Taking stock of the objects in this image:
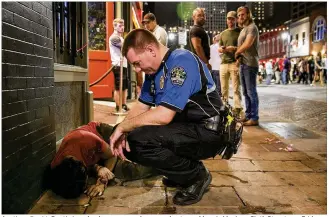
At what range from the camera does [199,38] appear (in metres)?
6.62

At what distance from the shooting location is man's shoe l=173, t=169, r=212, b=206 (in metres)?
2.83

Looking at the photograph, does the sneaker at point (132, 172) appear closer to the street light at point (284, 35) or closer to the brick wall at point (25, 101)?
the brick wall at point (25, 101)

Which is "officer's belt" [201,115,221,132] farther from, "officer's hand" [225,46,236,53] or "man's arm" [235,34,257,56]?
"officer's hand" [225,46,236,53]

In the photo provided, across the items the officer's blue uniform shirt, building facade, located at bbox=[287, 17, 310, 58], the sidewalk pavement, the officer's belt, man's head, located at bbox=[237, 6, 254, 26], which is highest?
building facade, located at bbox=[287, 17, 310, 58]

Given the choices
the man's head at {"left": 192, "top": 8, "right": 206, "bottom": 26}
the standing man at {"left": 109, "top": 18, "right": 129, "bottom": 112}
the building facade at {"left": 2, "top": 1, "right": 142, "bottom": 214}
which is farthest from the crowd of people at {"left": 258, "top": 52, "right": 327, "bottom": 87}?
the building facade at {"left": 2, "top": 1, "right": 142, "bottom": 214}

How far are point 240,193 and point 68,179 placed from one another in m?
1.47

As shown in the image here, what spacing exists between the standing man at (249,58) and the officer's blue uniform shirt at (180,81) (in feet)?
Answer: 11.7

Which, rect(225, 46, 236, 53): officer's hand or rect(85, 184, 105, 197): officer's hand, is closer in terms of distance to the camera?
rect(85, 184, 105, 197): officer's hand

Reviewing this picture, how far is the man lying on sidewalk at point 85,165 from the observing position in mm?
2902

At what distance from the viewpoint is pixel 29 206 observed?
269 centimetres

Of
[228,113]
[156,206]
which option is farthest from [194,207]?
[228,113]

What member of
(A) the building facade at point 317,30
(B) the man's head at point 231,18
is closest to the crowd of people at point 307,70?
(B) the man's head at point 231,18

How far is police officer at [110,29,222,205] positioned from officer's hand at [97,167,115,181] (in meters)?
0.48

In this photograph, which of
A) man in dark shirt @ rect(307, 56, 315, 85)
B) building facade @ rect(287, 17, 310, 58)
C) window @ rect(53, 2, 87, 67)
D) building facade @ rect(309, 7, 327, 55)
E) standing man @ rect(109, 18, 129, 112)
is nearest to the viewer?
window @ rect(53, 2, 87, 67)
